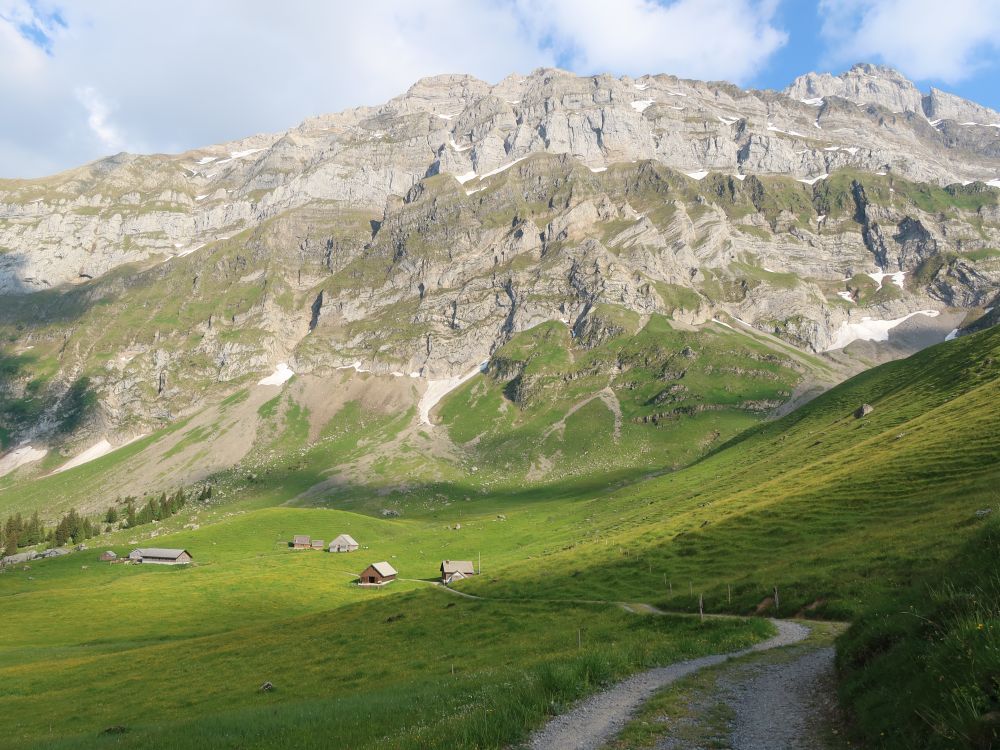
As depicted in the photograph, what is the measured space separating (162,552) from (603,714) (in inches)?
5462

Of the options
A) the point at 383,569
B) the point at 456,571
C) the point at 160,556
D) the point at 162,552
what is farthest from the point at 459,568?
the point at 160,556

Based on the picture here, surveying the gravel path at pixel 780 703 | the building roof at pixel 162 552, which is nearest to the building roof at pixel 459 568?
the building roof at pixel 162 552

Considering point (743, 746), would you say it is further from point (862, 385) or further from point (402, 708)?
point (862, 385)

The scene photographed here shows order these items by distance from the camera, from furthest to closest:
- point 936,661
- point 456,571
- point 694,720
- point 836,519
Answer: point 456,571 → point 836,519 → point 694,720 → point 936,661

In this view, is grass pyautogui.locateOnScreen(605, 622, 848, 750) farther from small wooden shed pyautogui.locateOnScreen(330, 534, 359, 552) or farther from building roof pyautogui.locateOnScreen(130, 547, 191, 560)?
building roof pyautogui.locateOnScreen(130, 547, 191, 560)

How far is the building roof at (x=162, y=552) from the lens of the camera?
125250 millimetres

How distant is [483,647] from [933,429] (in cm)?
6626

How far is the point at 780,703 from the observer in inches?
654

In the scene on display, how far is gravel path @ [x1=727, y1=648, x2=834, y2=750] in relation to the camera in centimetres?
1350

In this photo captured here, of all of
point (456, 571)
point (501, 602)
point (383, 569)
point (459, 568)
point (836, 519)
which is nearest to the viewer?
point (836, 519)

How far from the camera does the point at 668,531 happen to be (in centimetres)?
7725

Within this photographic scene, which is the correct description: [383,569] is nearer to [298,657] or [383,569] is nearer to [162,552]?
[162,552]

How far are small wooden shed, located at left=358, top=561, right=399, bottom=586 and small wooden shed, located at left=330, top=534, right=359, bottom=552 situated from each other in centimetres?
3585

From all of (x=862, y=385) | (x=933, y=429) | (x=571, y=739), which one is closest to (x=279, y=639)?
(x=571, y=739)
